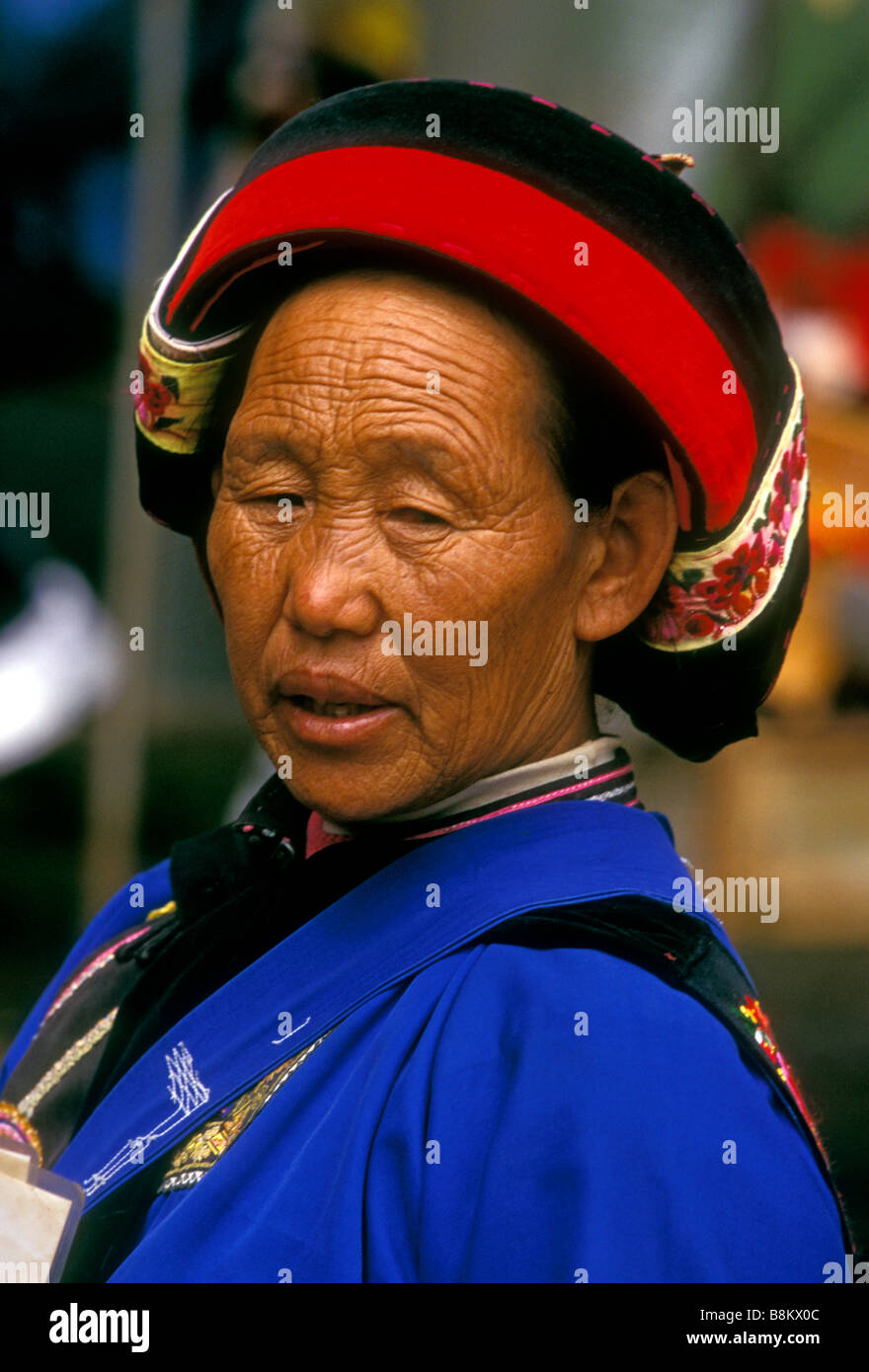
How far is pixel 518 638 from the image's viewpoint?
1.67 m

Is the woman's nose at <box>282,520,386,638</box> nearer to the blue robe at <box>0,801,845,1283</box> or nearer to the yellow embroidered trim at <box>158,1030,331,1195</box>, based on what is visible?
the blue robe at <box>0,801,845,1283</box>

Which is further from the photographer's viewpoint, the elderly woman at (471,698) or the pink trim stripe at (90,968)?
the pink trim stripe at (90,968)

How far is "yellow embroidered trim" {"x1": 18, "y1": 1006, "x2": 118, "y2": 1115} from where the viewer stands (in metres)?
2.03

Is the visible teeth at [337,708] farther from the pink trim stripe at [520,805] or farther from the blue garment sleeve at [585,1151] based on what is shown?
the blue garment sleeve at [585,1151]

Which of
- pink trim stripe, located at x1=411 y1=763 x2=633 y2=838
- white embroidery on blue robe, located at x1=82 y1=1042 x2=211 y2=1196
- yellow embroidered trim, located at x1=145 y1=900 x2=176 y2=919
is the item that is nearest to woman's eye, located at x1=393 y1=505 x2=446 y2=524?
pink trim stripe, located at x1=411 y1=763 x2=633 y2=838

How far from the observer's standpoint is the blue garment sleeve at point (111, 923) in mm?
2246

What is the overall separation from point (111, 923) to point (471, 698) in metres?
0.89

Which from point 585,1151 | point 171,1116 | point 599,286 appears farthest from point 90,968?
point 599,286

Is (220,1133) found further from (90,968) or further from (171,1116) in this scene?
(90,968)

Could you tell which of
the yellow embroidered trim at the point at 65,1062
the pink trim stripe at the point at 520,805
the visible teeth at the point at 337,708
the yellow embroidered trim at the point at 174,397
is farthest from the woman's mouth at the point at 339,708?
the yellow embroidered trim at the point at 65,1062

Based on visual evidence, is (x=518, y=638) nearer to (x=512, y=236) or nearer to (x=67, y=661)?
(x=512, y=236)

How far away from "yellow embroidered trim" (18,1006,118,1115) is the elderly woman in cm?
22

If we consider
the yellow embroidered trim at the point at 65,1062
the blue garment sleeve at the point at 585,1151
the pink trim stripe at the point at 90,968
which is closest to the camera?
the blue garment sleeve at the point at 585,1151

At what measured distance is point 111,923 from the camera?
7.48 feet
